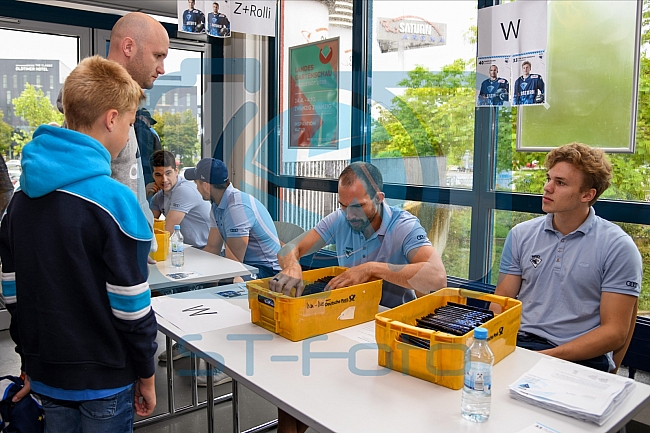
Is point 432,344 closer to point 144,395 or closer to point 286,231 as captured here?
point 144,395

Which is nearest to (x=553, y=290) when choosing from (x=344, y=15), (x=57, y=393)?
(x=57, y=393)

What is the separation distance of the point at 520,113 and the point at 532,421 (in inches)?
97.8

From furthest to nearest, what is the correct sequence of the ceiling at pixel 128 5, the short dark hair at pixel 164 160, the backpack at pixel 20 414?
1. the ceiling at pixel 128 5
2. the short dark hair at pixel 164 160
3. the backpack at pixel 20 414

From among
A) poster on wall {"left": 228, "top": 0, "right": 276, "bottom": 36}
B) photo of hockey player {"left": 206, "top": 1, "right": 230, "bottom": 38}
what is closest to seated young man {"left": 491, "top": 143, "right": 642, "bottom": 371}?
poster on wall {"left": 228, "top": 0, "right": 276, "bottom": 36}

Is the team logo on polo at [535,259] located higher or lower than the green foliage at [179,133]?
lower

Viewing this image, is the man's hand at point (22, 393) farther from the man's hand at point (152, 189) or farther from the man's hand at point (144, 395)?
the man's hand at point (152, 189)

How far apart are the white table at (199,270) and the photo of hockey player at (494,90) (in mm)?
1807

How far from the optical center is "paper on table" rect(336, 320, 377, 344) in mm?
1837

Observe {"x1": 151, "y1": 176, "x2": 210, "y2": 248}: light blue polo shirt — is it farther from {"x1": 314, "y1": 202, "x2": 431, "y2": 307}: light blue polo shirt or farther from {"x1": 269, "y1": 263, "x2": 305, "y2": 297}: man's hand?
{"x1": 269, "y1": 263, "x2": 305, "y2": 297}: man's hand

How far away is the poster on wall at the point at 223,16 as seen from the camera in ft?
14.0

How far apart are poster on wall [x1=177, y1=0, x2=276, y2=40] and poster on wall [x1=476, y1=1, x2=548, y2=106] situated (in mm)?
1813

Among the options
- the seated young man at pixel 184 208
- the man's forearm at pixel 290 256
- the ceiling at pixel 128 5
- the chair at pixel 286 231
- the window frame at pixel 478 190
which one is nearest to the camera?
the man's forearm at pixel 290 256

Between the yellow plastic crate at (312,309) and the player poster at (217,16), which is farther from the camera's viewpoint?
the player poster at (217,16)

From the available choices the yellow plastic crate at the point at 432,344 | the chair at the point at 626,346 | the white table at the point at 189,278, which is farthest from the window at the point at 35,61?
the chair at the point at 626,346
